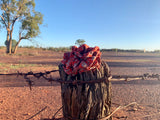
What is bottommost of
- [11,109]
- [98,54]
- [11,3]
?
[11,109]

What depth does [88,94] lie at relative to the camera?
189 cm

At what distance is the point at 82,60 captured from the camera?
1.94 m

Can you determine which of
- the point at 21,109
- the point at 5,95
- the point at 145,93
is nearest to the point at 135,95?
the point at 145,93

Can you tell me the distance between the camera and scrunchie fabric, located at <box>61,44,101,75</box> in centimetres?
185

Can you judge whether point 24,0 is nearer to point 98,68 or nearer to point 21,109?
point 21,109

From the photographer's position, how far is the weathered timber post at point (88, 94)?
1.90 meters

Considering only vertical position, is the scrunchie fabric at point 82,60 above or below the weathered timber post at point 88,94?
above

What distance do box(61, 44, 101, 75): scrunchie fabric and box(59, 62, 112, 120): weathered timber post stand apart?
0.28 feet

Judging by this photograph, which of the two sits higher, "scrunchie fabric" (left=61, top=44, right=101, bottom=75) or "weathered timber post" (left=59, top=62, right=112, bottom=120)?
"scrunchie fabric" (left=61, top=44, right=101, bottom=75)

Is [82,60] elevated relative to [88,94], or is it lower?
elevated

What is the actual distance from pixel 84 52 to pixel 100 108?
2.60ft

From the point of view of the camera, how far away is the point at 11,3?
1026 inches

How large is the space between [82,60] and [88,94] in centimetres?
45

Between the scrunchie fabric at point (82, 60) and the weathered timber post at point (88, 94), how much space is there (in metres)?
0.08
